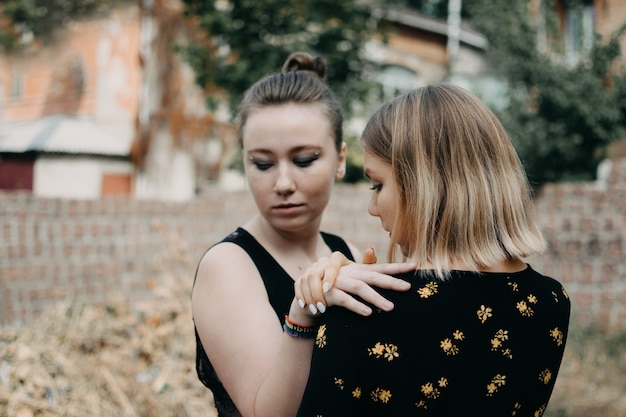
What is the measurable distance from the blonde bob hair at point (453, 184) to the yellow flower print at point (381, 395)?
289 mm

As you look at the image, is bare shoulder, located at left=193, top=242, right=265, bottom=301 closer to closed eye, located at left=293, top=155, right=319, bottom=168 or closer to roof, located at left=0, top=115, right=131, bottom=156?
closed eye, located at left=293, top=155, right=319, bottom=168

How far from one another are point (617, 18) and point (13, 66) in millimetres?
15408

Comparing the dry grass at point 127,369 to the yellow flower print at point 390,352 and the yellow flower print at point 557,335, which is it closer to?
the yellow flower print at point 390,352

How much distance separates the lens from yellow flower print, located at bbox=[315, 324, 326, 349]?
4.15ft

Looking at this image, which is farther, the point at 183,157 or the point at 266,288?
the point at 183,157

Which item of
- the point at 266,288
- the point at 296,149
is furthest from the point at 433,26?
the point at 266,288

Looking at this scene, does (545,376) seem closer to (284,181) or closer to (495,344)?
(495,344)

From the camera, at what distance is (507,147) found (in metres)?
1.44

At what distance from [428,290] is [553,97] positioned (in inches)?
Result: 381

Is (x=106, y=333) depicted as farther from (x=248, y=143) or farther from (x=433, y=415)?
(x=433, y=415)

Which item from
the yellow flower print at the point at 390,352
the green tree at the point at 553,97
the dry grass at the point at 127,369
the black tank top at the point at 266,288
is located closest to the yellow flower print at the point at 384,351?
the yellow flower print at the point at 390,352

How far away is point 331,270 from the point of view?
135 centimetres

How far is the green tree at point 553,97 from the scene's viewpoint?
387 inches

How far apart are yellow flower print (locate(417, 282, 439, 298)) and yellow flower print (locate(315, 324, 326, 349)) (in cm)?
22
